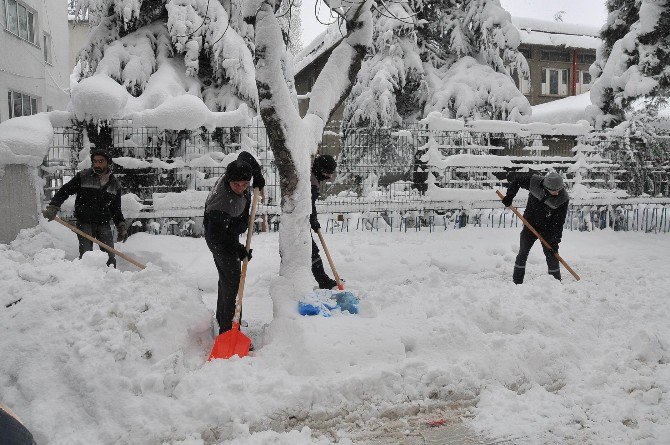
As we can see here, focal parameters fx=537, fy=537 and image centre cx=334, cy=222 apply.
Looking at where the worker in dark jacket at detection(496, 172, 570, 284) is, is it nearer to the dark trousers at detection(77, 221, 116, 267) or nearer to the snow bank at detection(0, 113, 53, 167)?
the dark trousers at detection(77, 221, 116, 267)

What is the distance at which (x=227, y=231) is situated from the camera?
456 cm

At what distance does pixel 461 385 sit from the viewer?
3719 mm

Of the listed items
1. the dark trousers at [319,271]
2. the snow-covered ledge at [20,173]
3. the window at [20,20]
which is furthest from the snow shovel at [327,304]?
the window at [20,20]

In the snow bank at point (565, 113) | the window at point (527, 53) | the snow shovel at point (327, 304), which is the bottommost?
the snow shovel at point (327, 304)

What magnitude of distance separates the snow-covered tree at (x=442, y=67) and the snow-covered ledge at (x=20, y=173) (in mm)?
7789

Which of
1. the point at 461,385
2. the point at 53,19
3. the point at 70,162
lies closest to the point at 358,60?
the point at 461,385

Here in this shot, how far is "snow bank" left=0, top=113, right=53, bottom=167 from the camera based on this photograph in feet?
22.2

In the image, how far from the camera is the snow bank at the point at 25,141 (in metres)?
6.77

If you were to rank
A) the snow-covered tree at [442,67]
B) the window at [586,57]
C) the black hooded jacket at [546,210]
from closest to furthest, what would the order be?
the black hooded jacket at [546,210] → the snow-covered tree at [442,67] → the window at [586,57]

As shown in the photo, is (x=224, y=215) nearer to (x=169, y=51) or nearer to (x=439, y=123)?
(x=439, y=123)

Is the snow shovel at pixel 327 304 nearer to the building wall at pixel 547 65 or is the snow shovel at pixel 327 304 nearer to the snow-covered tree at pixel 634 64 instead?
the snow-covered tree at pixel 634 64

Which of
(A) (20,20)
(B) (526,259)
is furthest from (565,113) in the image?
(A) (20,20)

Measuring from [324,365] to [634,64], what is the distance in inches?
453

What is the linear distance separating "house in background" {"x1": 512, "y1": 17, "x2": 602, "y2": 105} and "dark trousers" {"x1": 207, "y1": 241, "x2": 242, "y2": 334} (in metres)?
23.8
